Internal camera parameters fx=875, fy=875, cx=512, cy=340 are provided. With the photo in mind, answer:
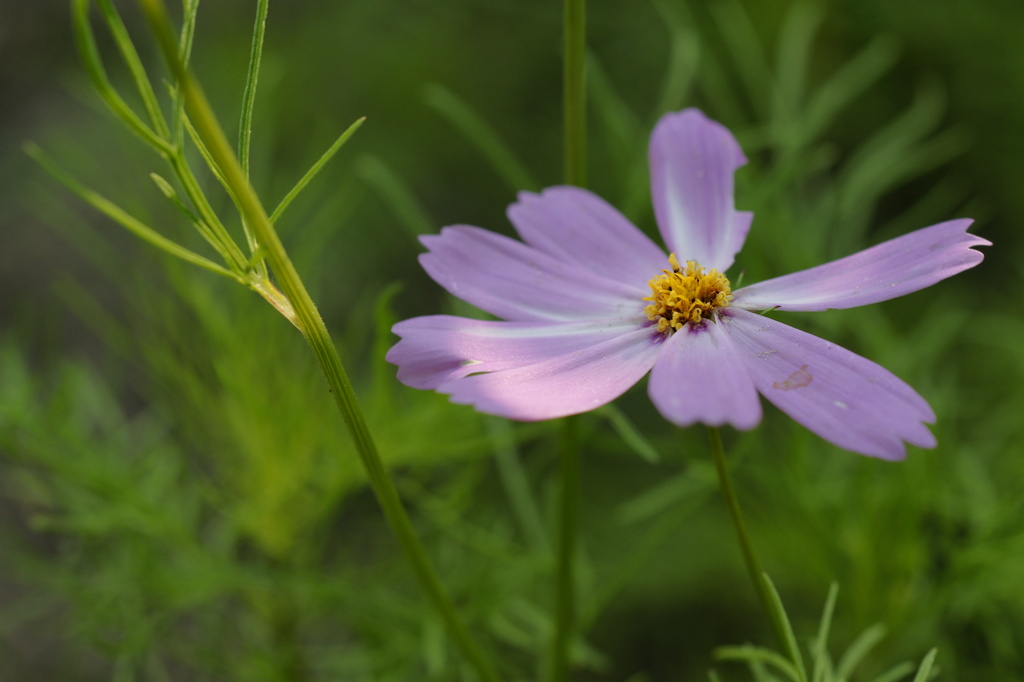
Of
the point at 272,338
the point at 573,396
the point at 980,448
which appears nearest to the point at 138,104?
the point at 272,338

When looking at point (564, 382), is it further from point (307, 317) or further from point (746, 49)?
point (746, 49)

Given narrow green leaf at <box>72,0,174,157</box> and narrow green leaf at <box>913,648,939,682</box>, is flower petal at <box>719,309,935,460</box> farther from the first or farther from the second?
narrow green leaf at <box>72,0,174,157</box>

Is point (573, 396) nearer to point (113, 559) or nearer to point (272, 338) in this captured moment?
point (272, 338)

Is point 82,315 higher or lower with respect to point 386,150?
lower

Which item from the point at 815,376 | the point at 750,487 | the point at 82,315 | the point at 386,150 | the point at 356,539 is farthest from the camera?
the point at 386,150

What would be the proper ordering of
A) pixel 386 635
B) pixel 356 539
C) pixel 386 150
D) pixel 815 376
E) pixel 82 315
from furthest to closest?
pixel 386 150
pixel 82 315
pixel 356 539
pixel 386 635
pixel 815 376

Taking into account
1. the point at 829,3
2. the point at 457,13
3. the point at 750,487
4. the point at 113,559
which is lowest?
the point at 113,559
